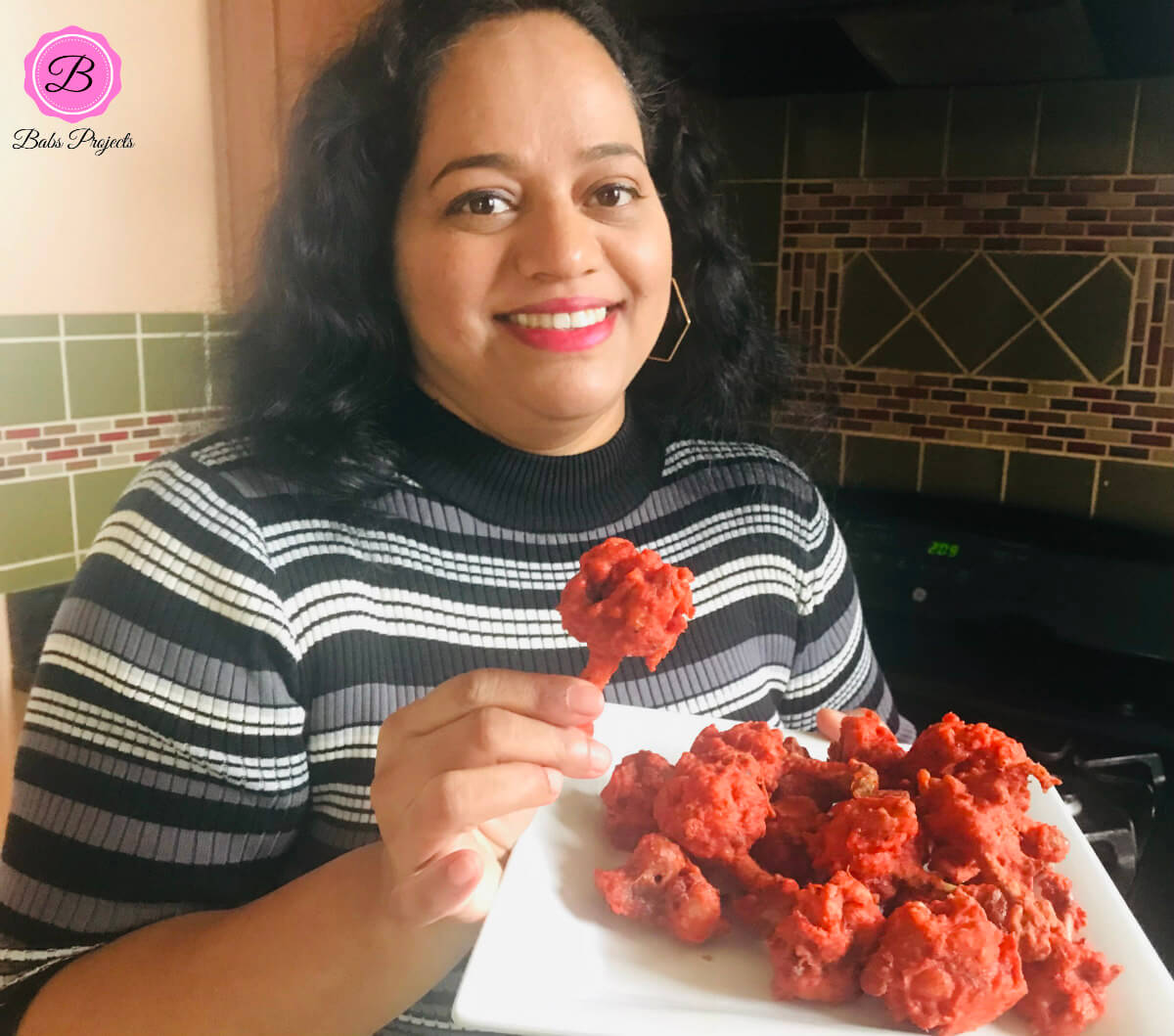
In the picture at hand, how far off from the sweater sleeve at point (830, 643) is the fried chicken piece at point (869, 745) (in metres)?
0.28

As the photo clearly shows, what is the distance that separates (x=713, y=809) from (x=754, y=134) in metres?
1.08

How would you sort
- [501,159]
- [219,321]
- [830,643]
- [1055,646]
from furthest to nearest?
1. [1055,646]
2. [830,643]
3. [219,321]
4. [501,159]

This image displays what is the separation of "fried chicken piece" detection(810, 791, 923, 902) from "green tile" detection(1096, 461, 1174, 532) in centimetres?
92

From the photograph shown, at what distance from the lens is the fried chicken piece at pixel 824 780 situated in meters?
0.47

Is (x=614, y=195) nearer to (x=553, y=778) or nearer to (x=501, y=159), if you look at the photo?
(x=501, y=159)

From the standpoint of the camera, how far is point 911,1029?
14.5 inches

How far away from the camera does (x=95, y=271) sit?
563mm

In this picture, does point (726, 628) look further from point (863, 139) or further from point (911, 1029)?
point (863, 139)

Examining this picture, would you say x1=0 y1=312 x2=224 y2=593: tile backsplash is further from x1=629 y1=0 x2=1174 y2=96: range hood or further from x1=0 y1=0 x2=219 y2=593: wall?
x1=629 y1=0 x2=1174 y2=96: range hood

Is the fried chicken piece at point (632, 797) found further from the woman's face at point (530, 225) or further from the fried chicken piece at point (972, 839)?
the woman's face at point (530, 225)

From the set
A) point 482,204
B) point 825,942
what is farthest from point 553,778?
point 482,204

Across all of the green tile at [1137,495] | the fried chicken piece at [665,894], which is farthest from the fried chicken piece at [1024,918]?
the green tile at [1137,495]

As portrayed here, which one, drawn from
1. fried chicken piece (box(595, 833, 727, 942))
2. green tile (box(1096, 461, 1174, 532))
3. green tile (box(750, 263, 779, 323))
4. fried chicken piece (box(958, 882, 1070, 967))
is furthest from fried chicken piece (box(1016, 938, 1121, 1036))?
green tile (box(750, 263, 779, 323))

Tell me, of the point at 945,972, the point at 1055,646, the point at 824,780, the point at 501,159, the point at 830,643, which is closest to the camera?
the point at 945,972
